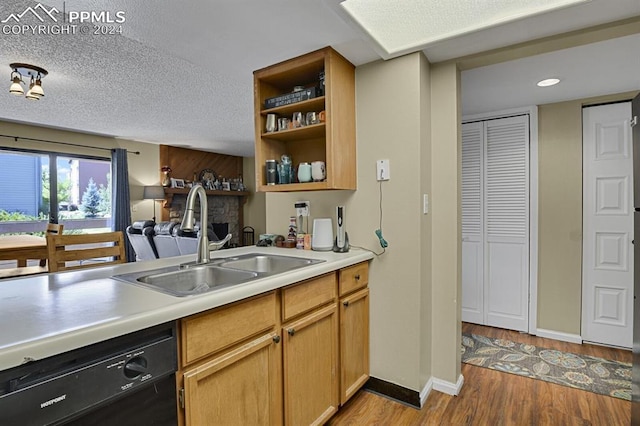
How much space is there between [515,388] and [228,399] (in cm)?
191

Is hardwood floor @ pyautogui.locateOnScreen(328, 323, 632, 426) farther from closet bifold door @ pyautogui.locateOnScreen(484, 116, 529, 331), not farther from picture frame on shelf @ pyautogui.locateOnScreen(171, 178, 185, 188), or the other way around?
picture frame on shelf @ pyautogui.locateOnScreen(171, 178, 185, 188)

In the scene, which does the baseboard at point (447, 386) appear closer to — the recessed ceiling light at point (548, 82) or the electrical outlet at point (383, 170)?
the electrical outlet at point (383, 170)

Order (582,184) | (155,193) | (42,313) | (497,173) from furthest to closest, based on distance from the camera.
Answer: (155,193) < (497,173) < (582,184) < (42,313)

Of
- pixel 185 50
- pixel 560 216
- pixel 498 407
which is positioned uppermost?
pixel 185 50

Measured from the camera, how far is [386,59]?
2014 millimetres

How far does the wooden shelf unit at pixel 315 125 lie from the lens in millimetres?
1964

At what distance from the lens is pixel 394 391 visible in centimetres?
201

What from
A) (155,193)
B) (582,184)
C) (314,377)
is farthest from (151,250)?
(582,184)

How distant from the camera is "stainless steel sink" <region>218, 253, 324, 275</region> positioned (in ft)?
6.02

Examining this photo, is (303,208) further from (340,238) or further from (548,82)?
(548,82)

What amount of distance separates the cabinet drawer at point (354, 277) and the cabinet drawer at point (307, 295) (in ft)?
0.29

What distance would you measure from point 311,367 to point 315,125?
1.35 m

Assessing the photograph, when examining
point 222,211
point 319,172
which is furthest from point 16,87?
point 222,211

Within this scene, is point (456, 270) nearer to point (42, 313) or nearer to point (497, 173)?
point (497, 173)
